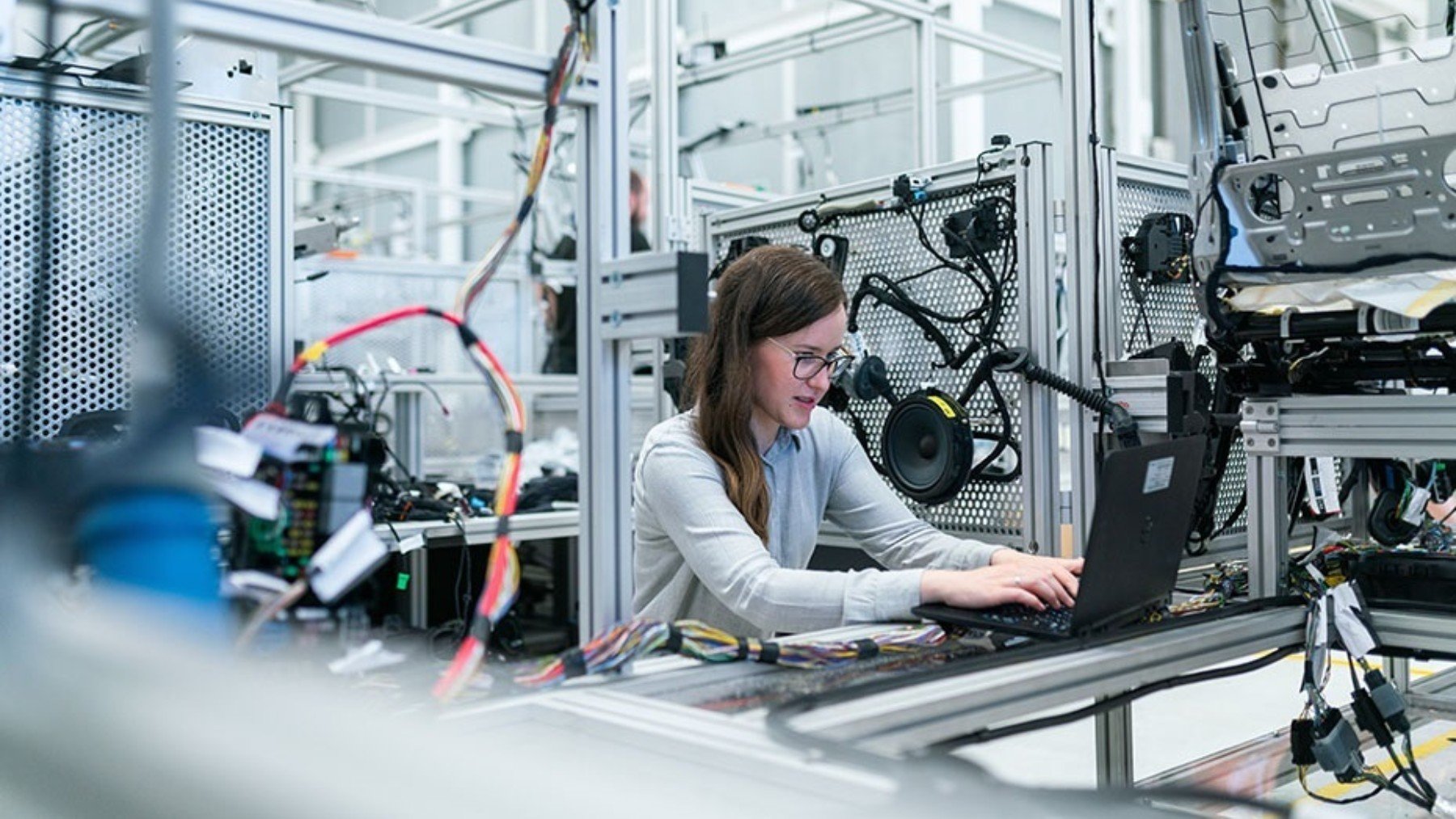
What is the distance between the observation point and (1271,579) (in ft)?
4.75

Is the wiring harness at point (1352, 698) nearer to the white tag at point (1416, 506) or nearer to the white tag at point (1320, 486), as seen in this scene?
the white tag at point (1320, 486)

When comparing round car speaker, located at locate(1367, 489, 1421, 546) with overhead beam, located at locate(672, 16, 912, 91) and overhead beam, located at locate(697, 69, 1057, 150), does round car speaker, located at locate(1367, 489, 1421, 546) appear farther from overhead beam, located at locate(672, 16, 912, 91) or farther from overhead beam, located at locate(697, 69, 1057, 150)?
overhead beam, located at locate(697, 69, 1057, 150)

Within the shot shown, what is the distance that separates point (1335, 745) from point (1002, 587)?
409 mm

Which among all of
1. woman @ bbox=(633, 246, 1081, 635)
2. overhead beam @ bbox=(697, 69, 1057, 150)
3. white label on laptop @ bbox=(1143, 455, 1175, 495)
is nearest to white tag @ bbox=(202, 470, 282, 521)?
woman @ bbox=(633, 246, 1081, 635)

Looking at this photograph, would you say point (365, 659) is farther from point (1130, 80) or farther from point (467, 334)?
point (1130, 80)

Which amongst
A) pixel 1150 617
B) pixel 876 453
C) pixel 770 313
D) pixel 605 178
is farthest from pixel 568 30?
pixel 876 453

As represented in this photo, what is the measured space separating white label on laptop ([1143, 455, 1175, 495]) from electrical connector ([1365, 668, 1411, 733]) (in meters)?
0.36

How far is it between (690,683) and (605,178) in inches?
16.2

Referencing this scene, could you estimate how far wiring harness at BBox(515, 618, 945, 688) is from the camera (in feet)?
3.14

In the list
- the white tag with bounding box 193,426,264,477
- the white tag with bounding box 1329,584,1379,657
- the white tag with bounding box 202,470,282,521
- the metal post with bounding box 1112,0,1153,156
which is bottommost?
the white tag with bounding box 1329,584,1379,657

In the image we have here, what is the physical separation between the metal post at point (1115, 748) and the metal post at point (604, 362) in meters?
1.14

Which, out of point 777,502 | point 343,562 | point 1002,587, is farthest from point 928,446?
point 343,562

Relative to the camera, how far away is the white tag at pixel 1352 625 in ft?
4.43

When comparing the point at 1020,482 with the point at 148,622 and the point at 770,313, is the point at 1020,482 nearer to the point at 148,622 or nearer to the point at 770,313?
the point at 770,313
